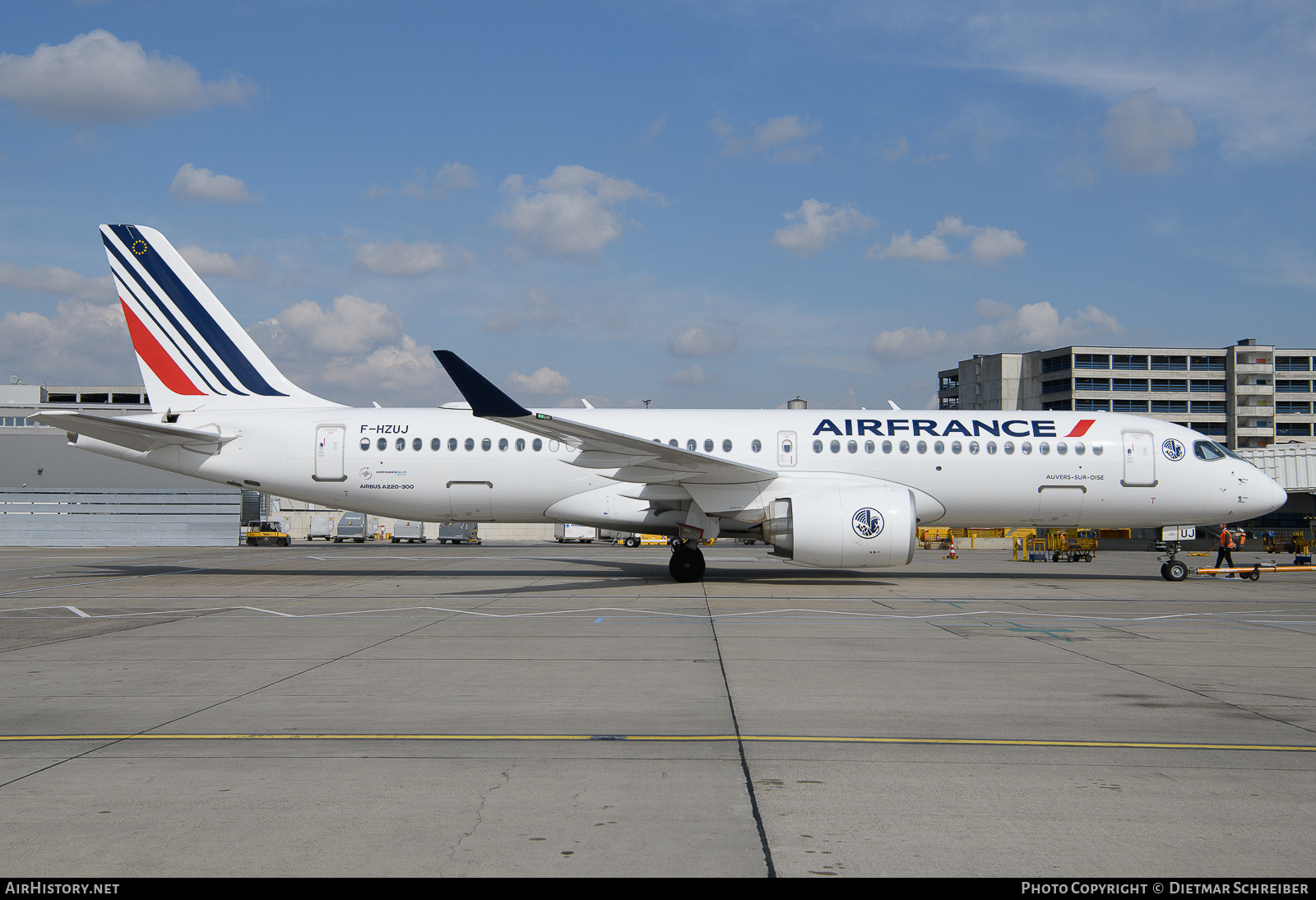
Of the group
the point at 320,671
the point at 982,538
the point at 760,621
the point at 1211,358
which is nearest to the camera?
the point at 320,671

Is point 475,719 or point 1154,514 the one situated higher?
point 1154,514

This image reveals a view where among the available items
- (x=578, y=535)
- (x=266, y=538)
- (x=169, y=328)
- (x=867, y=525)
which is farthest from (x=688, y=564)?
(x=578, y=535)

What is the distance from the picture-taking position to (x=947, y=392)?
115438mm

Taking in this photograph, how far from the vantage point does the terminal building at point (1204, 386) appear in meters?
98.5

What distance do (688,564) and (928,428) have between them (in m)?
6.44

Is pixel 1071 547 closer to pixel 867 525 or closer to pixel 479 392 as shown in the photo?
pixel 867 525

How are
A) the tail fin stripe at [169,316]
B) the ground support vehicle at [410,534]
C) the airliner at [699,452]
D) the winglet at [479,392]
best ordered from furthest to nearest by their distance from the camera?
the ground support vehicle at [410,534] < the tail fin stripe at [169,316] < the airliner at [699,452] < the winglet at [479,392]

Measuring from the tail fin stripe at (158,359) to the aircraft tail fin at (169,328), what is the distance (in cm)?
2

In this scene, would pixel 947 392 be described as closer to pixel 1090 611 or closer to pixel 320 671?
pixel 1090 611

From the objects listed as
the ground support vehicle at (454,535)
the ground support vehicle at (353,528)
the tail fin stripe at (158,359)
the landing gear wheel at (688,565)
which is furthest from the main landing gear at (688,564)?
the ground support vehicle at (353,528)

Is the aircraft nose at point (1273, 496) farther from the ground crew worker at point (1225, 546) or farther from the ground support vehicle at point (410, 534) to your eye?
the ground support vehicle at point (410, 534)

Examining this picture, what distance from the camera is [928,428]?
19.8 m
